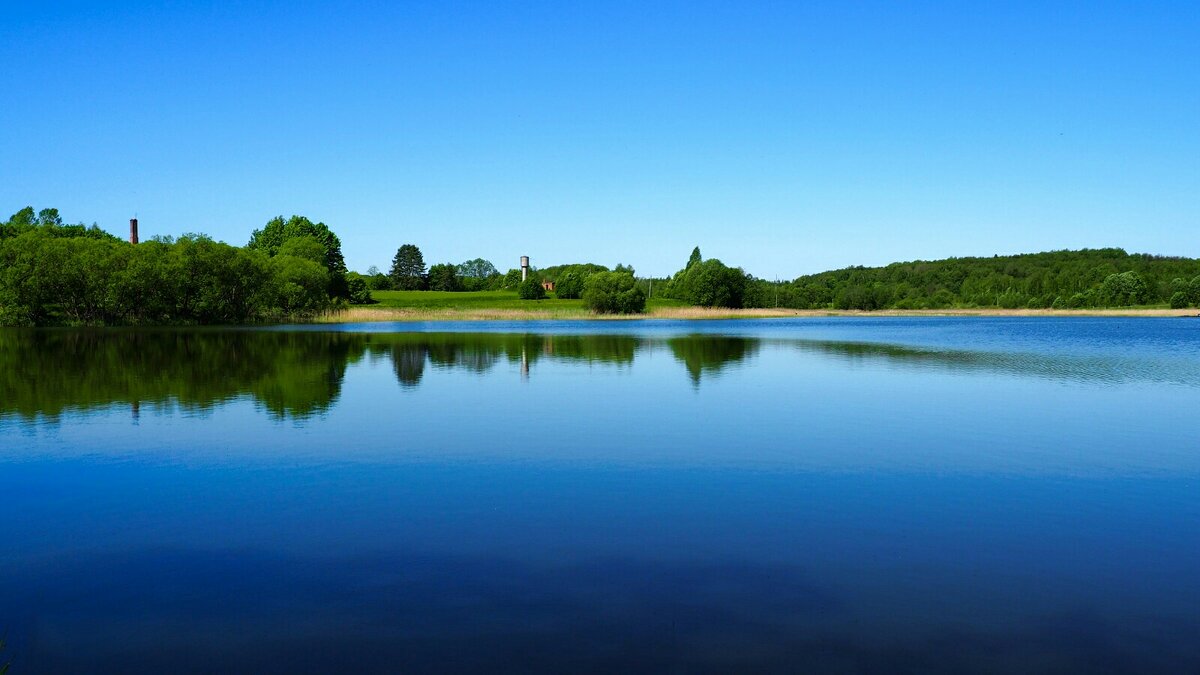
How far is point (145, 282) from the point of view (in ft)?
251

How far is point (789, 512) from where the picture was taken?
1091 cm

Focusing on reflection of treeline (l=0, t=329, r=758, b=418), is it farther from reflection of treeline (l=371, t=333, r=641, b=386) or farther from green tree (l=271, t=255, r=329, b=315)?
green tree (l=271, t=255, r=329, b=315)

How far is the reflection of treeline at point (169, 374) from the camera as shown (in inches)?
867

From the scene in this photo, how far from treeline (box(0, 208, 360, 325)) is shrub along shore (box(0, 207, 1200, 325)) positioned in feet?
0.46

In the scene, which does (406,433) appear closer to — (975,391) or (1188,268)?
(975,391)

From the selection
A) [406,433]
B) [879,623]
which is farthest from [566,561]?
[406,433]

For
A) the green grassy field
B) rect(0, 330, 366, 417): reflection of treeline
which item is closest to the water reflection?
rect(0, 330, 366, 417): reflection of treeline

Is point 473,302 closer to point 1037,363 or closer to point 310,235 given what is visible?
point 310,235

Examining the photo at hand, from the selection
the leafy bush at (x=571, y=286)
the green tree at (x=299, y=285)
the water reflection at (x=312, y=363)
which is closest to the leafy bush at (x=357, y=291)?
the green tree at (x=299, y=285)

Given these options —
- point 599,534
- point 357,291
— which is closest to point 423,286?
point 357,291

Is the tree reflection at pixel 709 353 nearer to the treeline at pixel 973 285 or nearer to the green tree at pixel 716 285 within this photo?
the green tree at pixel 716 285

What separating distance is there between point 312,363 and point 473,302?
96.5m

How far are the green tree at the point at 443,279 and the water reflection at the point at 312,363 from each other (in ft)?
374

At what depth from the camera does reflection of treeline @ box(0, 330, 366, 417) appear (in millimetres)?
22031
